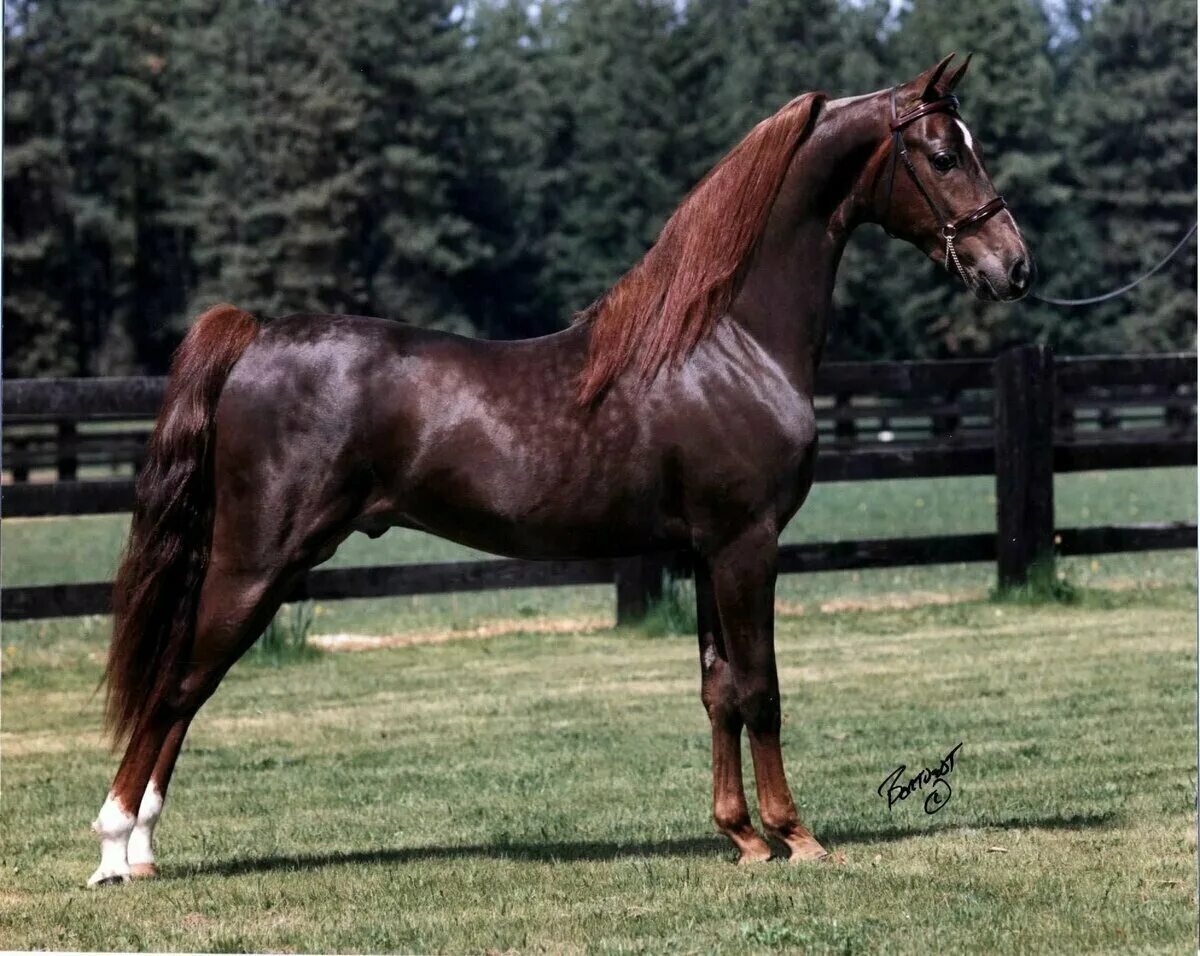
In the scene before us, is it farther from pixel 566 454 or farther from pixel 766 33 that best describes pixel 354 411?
pixel 766 33

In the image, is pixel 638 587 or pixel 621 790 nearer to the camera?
pixel 621 790

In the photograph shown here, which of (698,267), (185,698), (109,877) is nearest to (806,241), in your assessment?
(698,267)

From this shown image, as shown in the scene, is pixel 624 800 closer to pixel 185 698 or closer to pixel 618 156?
pixel 185 698

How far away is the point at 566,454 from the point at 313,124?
34.6 metres

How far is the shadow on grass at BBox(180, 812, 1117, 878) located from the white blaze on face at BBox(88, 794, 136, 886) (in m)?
0.21

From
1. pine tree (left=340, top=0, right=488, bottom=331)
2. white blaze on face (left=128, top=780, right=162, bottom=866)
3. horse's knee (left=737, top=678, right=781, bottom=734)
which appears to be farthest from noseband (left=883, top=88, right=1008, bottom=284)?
pine tree (left=340, top=0, right=488, bottom=331)

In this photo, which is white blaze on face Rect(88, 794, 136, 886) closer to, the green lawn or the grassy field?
the grassy field

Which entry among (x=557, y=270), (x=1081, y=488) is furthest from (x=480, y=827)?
(x=557, y=270)

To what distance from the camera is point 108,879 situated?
4.87 metres

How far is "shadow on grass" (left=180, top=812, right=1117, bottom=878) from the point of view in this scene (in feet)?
17.0

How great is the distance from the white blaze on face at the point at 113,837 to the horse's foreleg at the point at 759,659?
1.78 m

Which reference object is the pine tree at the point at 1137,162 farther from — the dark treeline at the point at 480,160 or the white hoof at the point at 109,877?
the white hoof at the point at 109,877

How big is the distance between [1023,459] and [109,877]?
7434mm
